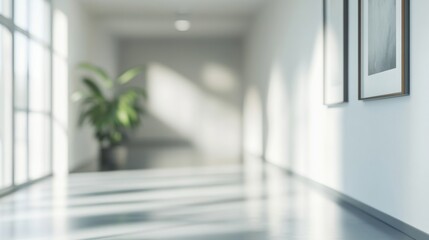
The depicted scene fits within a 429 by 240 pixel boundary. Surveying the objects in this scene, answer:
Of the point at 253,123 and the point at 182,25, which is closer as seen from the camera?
the point at 253,123

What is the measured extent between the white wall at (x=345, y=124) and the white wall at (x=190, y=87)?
588 centimetres

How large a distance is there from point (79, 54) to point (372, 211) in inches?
279

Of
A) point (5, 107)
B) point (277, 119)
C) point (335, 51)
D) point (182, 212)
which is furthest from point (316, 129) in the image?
point (5, 107)

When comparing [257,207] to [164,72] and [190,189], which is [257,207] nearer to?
[190,189]

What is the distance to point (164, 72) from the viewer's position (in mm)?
17453

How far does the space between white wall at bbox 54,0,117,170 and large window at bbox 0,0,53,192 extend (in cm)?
95

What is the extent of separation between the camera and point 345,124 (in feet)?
18.9

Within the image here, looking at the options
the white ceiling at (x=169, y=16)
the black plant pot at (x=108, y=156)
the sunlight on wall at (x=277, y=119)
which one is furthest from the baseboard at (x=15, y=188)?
the white ceiling at (x=169, y=16)

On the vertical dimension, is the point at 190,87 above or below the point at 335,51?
above

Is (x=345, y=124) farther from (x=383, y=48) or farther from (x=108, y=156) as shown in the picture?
(x=108, y=156)

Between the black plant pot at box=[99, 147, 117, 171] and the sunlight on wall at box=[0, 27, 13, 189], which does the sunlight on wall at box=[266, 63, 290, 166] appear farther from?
the sunlight on wall at box=[0, 27, 13, 189]

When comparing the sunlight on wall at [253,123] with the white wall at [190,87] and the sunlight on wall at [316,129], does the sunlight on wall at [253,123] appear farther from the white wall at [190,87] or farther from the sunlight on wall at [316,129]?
the sunlight on wall at [316,129]

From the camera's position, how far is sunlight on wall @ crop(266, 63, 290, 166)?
9.21 meters

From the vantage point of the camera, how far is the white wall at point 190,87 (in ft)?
56.4
